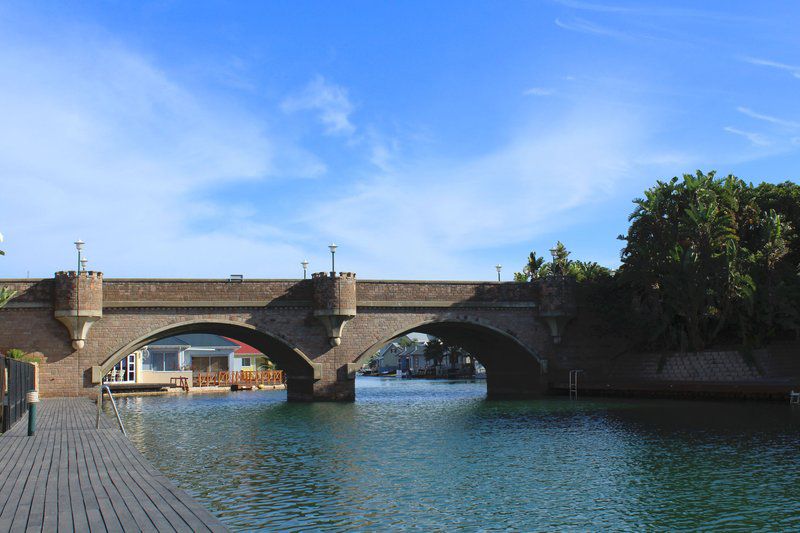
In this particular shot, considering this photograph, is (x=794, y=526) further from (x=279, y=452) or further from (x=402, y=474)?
(x=279, y=452)

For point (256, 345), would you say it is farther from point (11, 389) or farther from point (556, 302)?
point (11, 389)

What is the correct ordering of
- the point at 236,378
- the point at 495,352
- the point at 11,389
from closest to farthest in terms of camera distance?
the point at 11,389 < the point at 495,352 < the point at 236,378

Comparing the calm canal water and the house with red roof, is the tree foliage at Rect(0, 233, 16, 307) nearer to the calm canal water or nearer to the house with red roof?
the calm canal water

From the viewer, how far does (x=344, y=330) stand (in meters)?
52.4

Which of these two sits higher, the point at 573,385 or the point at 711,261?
the point at 711,261

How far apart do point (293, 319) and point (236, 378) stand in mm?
37401

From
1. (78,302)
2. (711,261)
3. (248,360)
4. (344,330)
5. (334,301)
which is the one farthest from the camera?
(248,360)

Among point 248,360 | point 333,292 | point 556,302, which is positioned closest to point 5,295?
point 333,292

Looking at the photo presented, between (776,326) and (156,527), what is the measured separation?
Result: 4709 centimetres

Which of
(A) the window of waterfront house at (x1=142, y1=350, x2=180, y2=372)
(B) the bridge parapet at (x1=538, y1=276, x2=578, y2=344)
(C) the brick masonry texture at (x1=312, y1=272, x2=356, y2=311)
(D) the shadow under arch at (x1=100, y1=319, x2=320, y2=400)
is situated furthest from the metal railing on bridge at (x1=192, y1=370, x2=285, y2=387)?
(B) the bridge parapet at (x1=538, y1=276, x2=578, y2=344)

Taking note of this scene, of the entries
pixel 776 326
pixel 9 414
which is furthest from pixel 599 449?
pixel 776 326

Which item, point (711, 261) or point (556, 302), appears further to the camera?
point (556, 302)

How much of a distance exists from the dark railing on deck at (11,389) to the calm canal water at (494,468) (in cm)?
474

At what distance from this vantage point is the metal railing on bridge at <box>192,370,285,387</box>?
3314 inches
